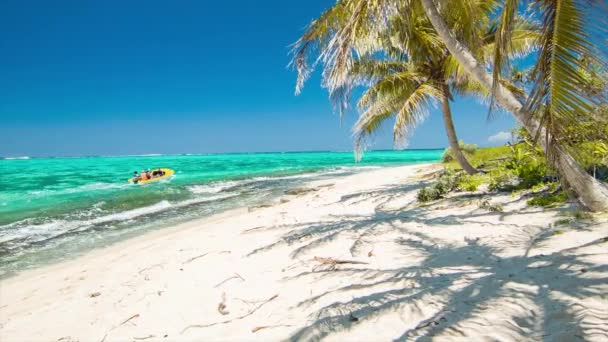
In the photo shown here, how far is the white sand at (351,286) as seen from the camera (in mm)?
2164

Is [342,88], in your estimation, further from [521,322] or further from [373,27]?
[521,322]

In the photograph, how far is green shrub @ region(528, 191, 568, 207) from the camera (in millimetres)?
4695

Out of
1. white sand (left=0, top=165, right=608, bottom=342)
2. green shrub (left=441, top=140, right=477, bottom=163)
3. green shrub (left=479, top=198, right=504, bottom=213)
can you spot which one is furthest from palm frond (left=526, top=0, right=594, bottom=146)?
green shrub (left=441, top=140, right=477, bottom=163)

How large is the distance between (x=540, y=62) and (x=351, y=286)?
2669 millimetres

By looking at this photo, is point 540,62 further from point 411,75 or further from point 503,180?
point 411,75

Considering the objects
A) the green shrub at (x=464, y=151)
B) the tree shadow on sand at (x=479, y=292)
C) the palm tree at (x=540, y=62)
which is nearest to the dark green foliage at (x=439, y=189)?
the palm tree at (x=540, y=62)

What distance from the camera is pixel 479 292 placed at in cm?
244

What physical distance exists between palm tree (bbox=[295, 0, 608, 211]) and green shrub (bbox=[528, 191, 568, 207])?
695 mm

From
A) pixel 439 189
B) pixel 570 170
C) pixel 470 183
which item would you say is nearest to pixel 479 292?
pixel 570 170

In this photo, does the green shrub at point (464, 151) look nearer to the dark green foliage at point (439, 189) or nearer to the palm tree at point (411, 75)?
the palm tree at point (411, 75)

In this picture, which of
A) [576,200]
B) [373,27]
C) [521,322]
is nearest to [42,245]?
[373,27]

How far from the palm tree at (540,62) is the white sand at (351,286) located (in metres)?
0.77

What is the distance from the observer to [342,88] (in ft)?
18.7

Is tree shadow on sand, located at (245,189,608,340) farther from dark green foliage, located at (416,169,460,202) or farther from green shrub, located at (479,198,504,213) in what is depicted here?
dark green foliage, located at (416,169,460,202)
